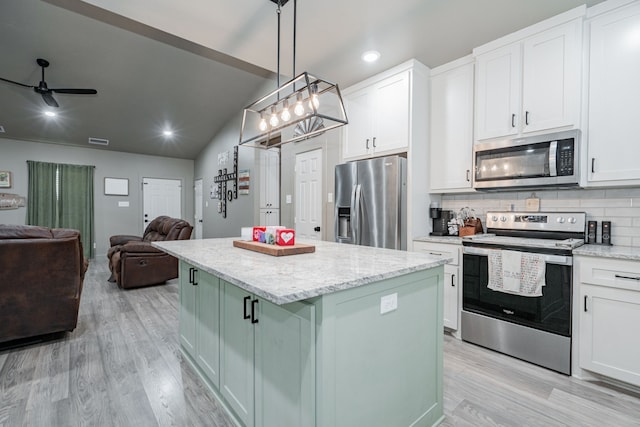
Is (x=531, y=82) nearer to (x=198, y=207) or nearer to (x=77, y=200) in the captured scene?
(x=198, y=207)

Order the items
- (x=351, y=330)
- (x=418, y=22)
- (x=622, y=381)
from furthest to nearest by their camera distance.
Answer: (x=418, y=22), (x=622, y=381), (x=351, y=330)

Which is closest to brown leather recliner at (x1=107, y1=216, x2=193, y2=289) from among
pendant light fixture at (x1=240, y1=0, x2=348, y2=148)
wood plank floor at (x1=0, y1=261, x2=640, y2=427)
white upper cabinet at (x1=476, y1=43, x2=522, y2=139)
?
wood plank floor at (x1=0, y1=261, x2=640, y2=427)

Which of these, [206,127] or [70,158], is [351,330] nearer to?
[206,127]

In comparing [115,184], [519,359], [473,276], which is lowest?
[519,359]

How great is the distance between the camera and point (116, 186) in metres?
7.46

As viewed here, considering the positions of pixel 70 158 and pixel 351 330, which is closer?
pixel 351 330

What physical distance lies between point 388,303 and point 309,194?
3203 mm

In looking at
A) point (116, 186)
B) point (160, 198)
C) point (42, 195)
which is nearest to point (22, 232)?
point (42, 195)

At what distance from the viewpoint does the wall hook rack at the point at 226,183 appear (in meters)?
6.38

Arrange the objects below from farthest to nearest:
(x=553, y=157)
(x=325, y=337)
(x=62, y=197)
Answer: (x=62, y=197) < (x=553, y=157) < (x=325, y=337)

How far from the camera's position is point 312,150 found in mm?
4406

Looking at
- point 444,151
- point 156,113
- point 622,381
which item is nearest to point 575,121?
point 444,151

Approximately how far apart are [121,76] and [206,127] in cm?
211

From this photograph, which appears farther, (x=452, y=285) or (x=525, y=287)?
(x=452, y=285)
